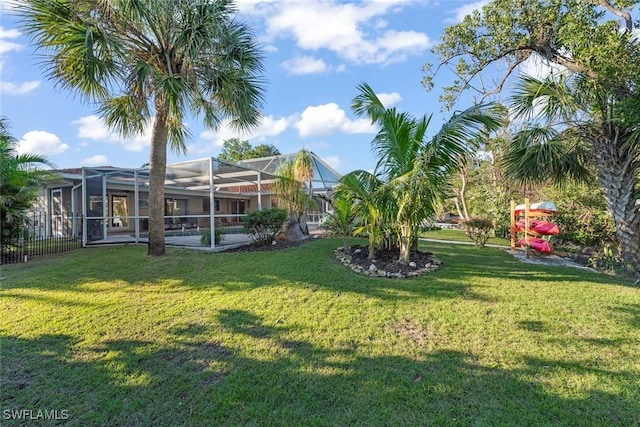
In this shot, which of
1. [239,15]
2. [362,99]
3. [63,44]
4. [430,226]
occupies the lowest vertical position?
[430,226]

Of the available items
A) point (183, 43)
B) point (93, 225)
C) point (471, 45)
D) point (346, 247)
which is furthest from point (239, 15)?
point (93, 225)

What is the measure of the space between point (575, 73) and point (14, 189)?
579 inches

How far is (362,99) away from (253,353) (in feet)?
19.7

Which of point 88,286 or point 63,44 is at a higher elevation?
point 63,44

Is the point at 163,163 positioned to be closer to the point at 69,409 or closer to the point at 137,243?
the point at 137,243

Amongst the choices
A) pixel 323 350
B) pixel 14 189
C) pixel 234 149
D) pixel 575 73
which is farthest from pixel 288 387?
pixel 234 149

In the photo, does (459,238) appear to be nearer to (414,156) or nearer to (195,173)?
(414,156)

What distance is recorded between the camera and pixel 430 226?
23.1ft

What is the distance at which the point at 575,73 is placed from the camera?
251 inches

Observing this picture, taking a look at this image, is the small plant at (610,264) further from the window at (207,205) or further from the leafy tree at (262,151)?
the leafy tree at (262,151)

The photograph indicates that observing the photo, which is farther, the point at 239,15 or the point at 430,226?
the point at 239,15

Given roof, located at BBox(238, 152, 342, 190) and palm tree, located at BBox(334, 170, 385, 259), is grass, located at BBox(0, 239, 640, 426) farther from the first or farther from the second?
roof, located at BBox(238, 152, 342, 190)

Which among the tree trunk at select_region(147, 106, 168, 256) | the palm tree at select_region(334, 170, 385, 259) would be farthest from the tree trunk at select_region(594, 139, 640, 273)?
the tree trunk at select_region(147, 106, 168, 256)

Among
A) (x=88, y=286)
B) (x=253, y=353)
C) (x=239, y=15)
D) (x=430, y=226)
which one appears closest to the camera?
(x=253, y=353)
